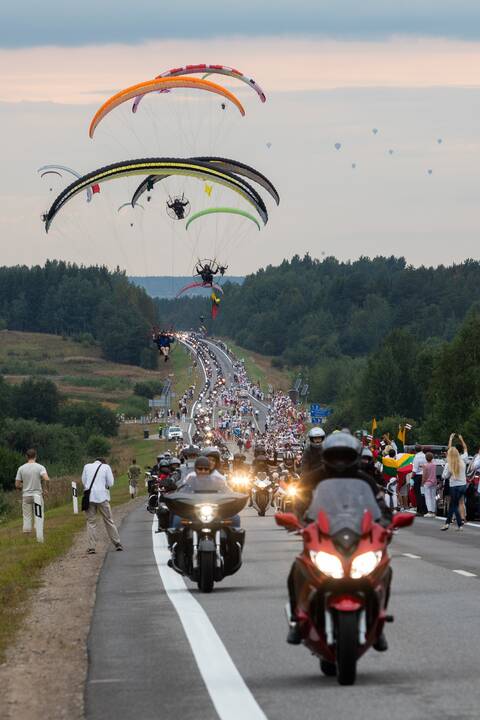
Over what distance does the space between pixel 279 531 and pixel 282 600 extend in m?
14.2

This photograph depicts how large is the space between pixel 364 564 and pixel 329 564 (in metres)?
0.21

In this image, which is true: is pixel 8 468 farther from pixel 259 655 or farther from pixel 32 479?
pixel 259 655

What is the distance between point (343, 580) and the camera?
9594 mm

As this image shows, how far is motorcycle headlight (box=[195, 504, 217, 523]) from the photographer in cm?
1716

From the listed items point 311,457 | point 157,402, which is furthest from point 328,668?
point 157,402

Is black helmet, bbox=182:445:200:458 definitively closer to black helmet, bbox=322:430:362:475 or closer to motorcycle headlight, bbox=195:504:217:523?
motorcycle headlight, bbox=195:504:217:523

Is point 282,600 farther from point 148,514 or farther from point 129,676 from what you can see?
point 148,514

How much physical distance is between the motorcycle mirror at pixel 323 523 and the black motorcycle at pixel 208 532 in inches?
277

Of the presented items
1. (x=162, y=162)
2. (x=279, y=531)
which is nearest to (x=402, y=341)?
(x=162, y=162)

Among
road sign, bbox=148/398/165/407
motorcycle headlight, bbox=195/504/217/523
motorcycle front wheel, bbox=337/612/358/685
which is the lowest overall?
motorcycle front wheel, bbox=337/612/358/685

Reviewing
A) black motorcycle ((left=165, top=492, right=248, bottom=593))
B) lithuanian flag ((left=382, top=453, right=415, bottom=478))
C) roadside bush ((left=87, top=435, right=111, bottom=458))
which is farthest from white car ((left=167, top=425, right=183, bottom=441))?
black motorcycle ((left=165, top=492, right=248, bottom=593))

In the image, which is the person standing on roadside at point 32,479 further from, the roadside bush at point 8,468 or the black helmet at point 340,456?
the roadside bush at point 8,468

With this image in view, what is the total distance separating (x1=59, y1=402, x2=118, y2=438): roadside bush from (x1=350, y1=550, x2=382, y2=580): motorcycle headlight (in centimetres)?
15877

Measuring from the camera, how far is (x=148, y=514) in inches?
1681
